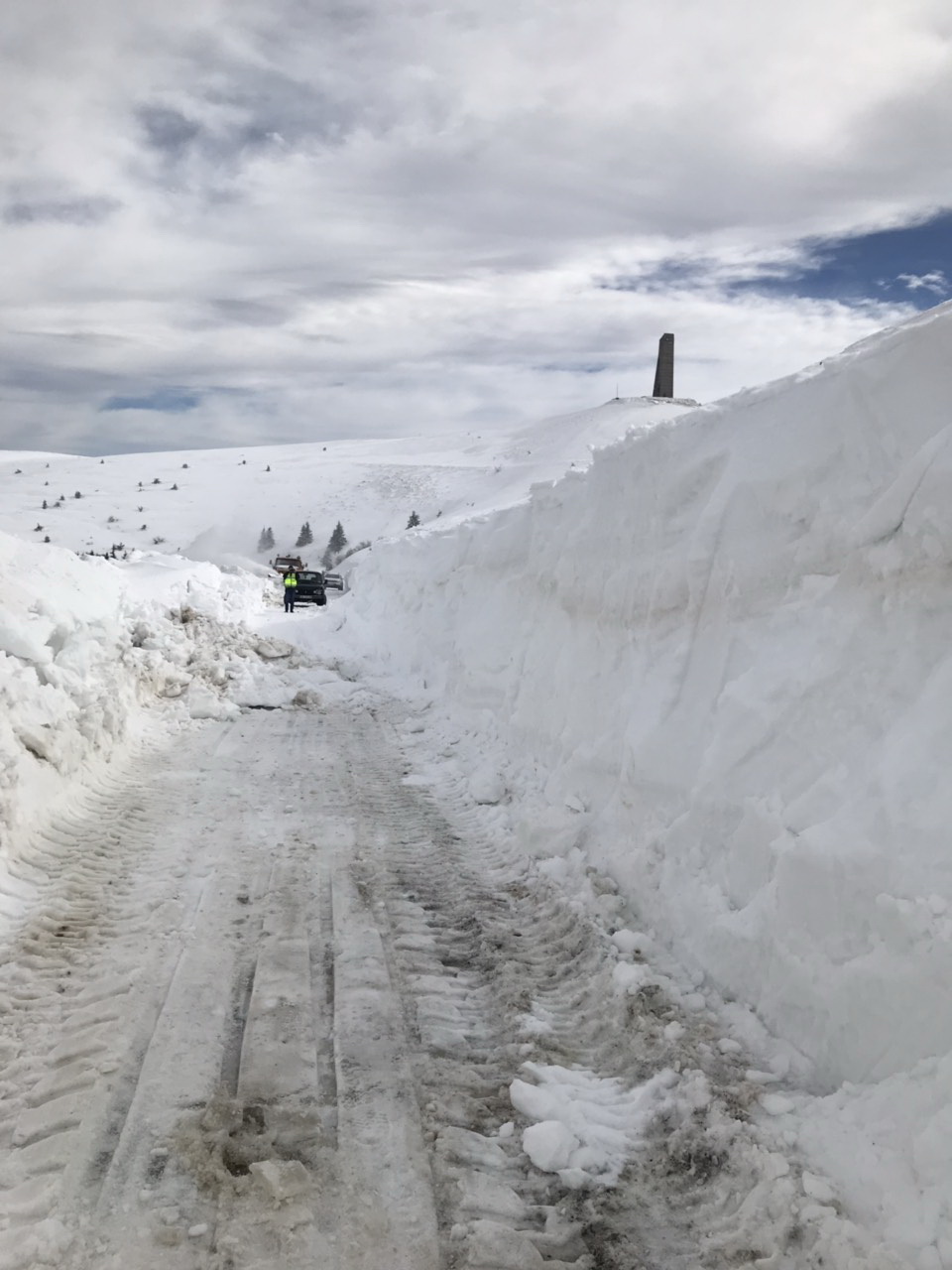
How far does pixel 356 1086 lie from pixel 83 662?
668 centimetres

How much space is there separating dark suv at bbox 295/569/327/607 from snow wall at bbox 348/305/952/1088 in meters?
20.1

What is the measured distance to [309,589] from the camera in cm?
2761

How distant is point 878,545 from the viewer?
183 inches

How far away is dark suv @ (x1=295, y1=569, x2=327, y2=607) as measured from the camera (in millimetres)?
27375

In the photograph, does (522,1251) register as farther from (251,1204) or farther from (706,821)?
(706,821)

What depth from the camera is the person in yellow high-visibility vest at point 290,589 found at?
2619 cm

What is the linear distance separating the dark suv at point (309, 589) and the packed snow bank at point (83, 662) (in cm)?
982

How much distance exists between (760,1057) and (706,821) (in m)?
1.47

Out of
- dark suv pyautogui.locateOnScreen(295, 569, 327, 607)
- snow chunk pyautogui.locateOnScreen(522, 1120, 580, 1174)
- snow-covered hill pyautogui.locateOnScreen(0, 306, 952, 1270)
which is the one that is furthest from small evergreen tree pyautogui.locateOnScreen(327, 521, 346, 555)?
snow chunk pyautogui.locateOnScreen(522, 1120, 580, 1174)

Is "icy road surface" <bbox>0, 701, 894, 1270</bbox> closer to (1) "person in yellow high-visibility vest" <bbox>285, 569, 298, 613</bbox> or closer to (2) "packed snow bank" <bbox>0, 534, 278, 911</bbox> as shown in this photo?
(2) "packed snow bank" <bbox>0, 534, 278, 911</bbox>

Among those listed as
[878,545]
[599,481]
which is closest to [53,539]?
[599,481]

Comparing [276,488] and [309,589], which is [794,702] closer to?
[309,589]

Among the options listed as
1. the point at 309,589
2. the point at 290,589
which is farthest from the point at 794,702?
the point at 309,589

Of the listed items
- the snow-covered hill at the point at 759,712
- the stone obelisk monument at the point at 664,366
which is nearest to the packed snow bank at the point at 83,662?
the snow-covered hill at the point at 759,712
